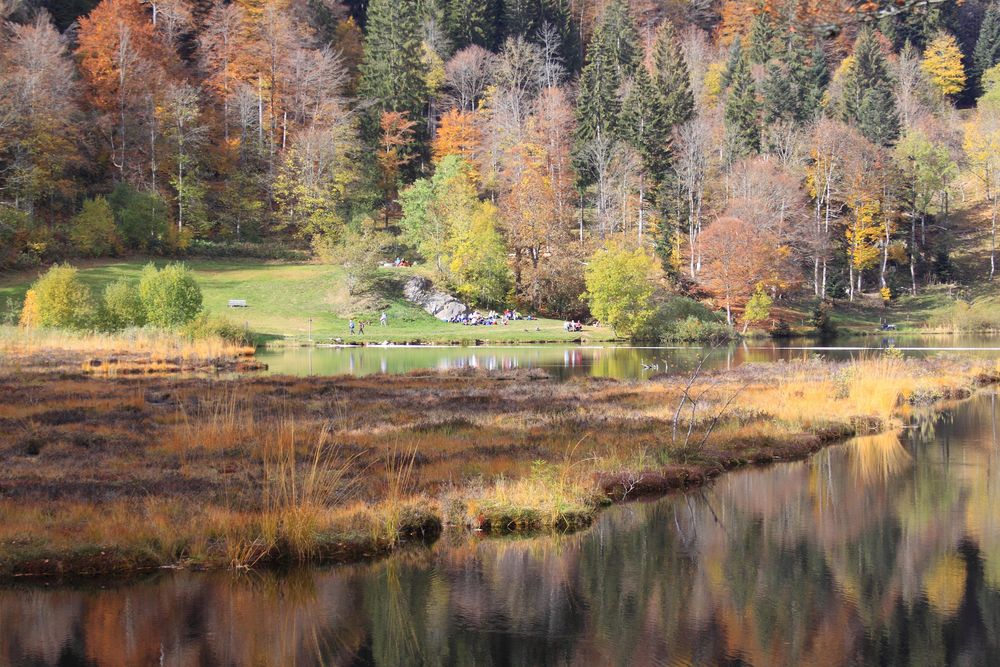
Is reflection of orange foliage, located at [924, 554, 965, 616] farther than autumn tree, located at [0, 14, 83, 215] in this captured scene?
No

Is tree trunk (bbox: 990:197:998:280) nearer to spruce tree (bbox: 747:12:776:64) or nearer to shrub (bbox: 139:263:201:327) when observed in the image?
spruce tree (bbox: 747:12:776:64)

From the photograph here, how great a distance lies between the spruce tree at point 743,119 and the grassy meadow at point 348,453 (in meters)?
63.0

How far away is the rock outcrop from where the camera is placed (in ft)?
252

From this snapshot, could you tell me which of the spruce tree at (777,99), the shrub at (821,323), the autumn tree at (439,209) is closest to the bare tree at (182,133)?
the autumn tree at (439,209)

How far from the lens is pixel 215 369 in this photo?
4147cm

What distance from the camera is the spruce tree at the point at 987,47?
131m

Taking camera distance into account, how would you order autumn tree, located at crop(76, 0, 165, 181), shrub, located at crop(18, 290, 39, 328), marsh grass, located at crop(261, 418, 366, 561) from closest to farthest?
marsh grass, located at crop(261, 418, 366, 561)
shrub, located at crop(18, 290, 39, 328)
autumn tree, located at crop(76, 0, 165, 181)

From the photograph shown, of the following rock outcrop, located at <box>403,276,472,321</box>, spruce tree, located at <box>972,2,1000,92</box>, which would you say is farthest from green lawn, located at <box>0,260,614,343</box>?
spruce tree, located at <box>972,2,1000,92</box>

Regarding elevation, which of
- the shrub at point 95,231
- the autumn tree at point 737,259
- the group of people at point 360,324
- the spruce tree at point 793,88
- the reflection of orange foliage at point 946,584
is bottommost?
the reflection of orange foliage at point 946,584

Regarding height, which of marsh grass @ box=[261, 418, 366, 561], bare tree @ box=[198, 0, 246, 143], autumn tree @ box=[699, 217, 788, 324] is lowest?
marsh grass @ box=[261, 418, 366, 561]

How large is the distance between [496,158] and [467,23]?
128 feet

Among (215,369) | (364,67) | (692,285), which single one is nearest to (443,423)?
(215,369)

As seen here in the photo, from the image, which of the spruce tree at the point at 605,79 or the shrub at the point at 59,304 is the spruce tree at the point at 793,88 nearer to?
the spruce tree at the point at 605,79

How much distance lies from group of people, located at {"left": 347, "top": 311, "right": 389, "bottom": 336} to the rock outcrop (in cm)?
429
